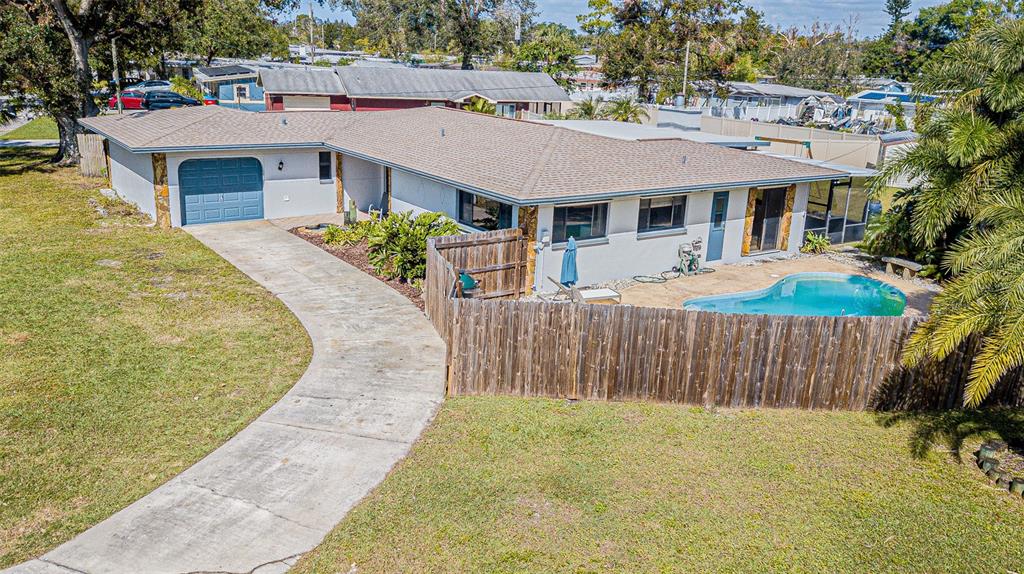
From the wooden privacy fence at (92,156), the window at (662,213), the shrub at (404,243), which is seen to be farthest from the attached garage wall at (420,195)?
the wooden privacy fence at (92,156)

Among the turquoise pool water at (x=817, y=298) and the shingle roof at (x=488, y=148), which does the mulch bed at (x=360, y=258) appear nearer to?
the shingle roof at (x=488, y=148)

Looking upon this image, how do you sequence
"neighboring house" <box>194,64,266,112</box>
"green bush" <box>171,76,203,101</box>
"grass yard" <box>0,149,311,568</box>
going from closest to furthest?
"grass yard" <box>0,149,311,568</box> → "neighboring house" <box>194,64,266,112</box> → "green bush" <box>171,76,203,101</box>

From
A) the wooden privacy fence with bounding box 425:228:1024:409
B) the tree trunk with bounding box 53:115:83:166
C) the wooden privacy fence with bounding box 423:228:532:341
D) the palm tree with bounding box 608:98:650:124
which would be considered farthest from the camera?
the palm tree with bounding box 608:98:650:124

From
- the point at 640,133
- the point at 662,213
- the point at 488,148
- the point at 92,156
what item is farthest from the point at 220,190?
the point at 662,213

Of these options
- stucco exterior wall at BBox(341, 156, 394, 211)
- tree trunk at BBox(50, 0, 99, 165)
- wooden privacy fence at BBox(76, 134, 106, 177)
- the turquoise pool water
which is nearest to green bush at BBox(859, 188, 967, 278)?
the turquoise pool water

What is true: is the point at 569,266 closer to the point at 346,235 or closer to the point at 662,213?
the point at 662,213

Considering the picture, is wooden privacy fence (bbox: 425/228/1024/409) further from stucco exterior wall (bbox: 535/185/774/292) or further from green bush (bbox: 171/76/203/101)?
green bush (bbox: 171/76/203/101)
